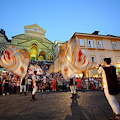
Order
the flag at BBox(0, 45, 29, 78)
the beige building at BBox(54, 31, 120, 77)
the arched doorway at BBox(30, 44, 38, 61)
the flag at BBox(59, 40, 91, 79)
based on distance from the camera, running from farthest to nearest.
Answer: the arched doorway at BBox(30, 44, 38, 61) < the beige building at BBox(54, 31, 120, 77) < the flag at BBox(0, 45, 29, 78) < the flag at BBox(59, 40, 91, 79)

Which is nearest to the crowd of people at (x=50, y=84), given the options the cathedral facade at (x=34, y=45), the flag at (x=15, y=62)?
the flag at (x=15, y=62)

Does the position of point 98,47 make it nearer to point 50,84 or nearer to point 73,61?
point 50,84

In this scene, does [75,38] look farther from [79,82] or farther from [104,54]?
[79,82]

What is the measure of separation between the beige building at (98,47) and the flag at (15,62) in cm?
1452

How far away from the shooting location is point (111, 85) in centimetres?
228

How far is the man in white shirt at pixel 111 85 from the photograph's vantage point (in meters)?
2.14

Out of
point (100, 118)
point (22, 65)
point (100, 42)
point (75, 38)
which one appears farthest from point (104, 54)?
point (100, 118)

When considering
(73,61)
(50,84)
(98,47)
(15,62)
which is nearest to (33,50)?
(98,47)

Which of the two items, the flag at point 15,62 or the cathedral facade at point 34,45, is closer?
the flag at point 15,62

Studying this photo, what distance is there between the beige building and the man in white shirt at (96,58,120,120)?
56.6ft

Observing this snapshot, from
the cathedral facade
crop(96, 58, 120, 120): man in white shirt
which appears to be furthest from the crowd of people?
the cathedral facade

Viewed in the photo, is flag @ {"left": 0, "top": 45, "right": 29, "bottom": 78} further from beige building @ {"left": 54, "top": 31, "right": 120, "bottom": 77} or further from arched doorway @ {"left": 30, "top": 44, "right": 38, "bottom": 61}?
arched doorway @ {"left": 30, "top": 44, "right": 38, "bottom": 61}

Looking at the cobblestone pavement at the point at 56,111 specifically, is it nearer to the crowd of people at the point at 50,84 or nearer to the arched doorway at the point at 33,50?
the crowd of people at the point at 50,84

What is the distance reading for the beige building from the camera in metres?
19.4
